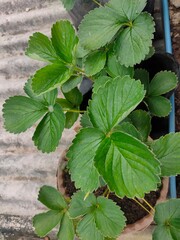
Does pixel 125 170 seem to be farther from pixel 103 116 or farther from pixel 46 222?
pixel 46 222

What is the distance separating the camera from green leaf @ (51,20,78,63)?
33.9 inches

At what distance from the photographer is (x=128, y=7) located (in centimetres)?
91

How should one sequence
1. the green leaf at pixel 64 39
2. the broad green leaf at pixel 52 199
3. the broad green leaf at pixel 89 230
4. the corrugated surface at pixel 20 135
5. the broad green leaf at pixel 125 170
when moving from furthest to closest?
the corrugated surface at pixel 20 135 < the broad green leaf at pixel 52 199 < the broad green leaf at pixel 89 230 < the green leaf at pixel 64 39 < the broad green leaf at pixel 125 170

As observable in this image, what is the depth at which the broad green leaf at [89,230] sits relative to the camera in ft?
3.17

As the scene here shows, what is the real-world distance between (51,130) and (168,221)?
0.36 m

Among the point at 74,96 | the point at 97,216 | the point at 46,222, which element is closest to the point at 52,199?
the point at 46,222

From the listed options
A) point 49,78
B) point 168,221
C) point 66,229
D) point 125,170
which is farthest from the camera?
point 66,229

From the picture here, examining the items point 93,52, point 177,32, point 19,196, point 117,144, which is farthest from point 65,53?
point 19,196

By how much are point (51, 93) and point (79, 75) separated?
9 cm

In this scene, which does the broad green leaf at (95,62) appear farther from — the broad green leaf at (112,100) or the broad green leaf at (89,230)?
the broad green leaf at (89,230)

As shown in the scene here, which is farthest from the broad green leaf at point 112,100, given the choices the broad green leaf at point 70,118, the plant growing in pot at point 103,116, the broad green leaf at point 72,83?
the broad green leaf at point 70,118

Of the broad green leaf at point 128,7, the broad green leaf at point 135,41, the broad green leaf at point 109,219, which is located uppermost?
the broad green leaf at point 128,7

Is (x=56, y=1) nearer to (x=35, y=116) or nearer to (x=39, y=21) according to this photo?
(x=39, y=21)

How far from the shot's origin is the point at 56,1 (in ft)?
5.46
